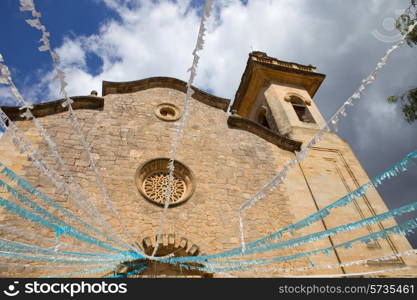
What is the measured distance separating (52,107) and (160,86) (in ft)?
10.8

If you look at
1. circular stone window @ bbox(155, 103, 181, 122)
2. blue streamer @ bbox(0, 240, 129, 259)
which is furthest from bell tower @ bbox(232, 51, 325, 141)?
blue streamer @ bbox(0, 240, 129, 259)

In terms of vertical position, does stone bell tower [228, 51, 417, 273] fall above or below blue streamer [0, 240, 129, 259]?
above

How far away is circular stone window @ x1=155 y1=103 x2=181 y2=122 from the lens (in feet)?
28.0

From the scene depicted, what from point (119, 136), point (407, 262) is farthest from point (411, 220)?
point (119, 136)

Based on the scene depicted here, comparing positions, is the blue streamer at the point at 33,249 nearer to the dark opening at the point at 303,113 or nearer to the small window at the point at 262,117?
the dark opening at the point at 303,113

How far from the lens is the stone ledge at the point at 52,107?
23.6 ft

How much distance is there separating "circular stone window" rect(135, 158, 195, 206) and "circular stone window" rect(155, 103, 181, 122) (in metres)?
1.77

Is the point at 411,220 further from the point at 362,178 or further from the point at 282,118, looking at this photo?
the point at 282,118

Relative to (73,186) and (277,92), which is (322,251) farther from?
(277,92)

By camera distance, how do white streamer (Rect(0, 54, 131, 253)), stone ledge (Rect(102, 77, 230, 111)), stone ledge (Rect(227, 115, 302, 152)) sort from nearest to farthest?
white streamer (Rect(0, 54, 131, 253)) → stone ledge (Rect(102, 77, 230, 111)) → stone ledge (Rect(227, 115, 302, 152))

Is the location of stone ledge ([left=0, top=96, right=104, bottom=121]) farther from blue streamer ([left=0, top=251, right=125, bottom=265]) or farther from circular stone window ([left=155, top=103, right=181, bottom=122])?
blue streamer ([left=0, top=251, right=125, bottom=265])

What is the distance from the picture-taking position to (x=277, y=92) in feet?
39.0

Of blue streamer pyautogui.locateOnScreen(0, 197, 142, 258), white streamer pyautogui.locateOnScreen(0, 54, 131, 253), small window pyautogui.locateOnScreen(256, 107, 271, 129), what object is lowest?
blue streamer pyautogui.locateOnScreen(0, 197, 142, 258)

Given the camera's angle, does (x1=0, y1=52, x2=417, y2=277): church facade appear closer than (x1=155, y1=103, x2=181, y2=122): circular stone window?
Yes
